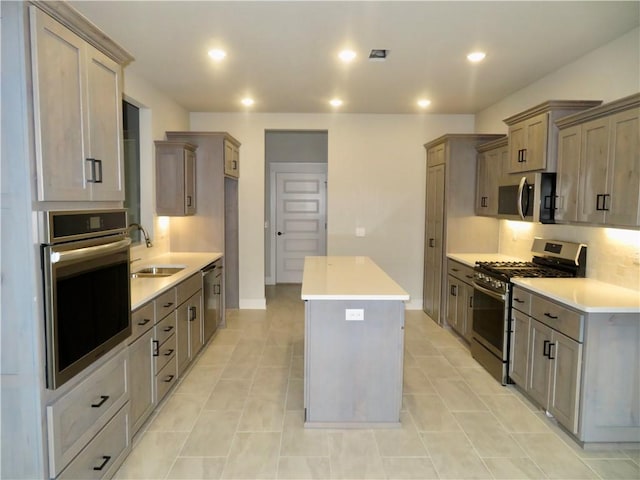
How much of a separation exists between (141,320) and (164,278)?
2.49ft

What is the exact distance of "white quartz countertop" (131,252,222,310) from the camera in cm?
278

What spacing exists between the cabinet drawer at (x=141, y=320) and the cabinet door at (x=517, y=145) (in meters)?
3.28

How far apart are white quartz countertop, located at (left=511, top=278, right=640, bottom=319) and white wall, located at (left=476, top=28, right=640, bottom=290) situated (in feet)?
0.42

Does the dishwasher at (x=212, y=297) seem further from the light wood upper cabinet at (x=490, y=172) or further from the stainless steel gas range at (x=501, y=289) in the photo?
the light wood upper cabinet at (x=490, y=172)

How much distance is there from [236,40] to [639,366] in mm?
3589

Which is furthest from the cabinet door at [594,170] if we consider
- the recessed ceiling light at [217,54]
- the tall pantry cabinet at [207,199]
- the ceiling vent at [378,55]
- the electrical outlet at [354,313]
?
the tall pantry cabinet at [207,199]

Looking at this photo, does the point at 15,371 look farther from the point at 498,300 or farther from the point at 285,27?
the point at 498,300

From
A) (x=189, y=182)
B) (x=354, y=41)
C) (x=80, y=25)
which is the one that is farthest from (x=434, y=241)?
(x=80, y=25)

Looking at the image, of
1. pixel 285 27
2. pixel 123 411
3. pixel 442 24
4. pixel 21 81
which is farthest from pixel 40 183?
pixel 442 24

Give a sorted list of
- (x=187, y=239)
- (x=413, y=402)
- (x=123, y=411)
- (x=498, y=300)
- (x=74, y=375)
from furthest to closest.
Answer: (x=187, y=239)
(x=498, y=300)
(x=413, y=402)
(x=123, y=411)
(x=74, y=375)

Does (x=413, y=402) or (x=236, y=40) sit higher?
(x=236, y=40)

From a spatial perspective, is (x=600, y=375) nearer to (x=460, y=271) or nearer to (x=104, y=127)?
(x=460, y=271)

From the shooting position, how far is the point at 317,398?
2836 mm

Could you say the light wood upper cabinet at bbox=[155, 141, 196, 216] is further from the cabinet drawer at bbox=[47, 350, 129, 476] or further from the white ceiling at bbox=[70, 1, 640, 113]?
the cabinet drawer at bbox=[47, 350, 129, 476]
